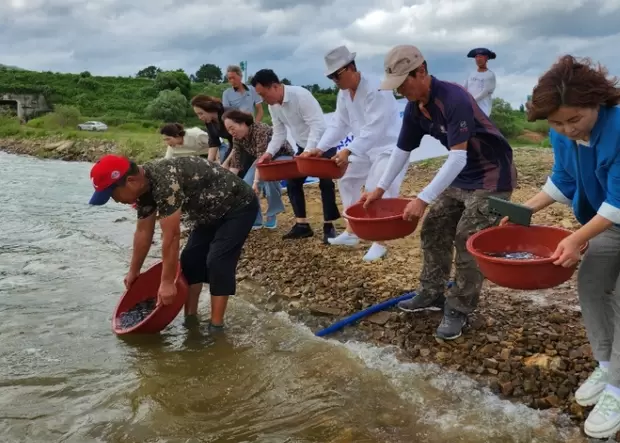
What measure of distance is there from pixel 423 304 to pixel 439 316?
5.6 inches

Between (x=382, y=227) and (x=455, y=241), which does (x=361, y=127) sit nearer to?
(x=382, y=227)

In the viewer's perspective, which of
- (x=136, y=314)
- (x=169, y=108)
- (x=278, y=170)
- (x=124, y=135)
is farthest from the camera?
(x=169, y=108)

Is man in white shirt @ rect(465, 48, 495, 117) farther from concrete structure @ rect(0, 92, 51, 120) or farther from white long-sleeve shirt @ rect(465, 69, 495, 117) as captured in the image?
concrete structure @ rect(0, 92, 51, 120)

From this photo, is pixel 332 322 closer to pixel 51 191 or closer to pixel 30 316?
pixel 30 316

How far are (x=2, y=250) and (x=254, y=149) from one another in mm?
3956

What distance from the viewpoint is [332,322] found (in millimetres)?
4438

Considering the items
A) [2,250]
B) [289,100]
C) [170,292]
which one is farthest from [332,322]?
[2,250]

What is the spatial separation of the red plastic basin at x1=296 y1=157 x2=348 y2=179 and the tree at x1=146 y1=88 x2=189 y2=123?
132 feet

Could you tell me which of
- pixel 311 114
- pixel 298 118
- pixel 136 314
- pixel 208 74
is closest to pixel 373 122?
pixel 311 114

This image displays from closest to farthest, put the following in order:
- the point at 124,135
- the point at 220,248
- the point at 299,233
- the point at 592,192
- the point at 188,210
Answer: the point at 592,192 < the point at 188,210 < the point at 220,248 < the point at 299,233 < the point at 124,135

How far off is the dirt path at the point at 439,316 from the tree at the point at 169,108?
3971 centimetres

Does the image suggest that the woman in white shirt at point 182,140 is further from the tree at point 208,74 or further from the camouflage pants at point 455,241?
the tree at point 208,74

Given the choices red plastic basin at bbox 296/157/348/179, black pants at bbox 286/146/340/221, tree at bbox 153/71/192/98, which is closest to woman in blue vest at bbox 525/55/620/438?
red plastic basin at bbox 296/157/348/179

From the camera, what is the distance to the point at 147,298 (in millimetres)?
4660
